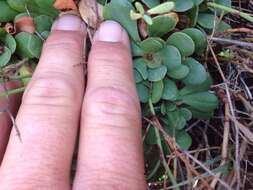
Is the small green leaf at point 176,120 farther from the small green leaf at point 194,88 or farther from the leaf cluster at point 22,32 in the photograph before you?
the leaf cluster at point 22,32

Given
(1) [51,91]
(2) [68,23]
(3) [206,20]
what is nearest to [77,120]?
(1) [51,91]

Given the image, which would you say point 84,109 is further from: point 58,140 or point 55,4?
point 55,4

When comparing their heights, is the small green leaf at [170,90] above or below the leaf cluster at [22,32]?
below

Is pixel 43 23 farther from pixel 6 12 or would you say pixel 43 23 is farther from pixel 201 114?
pixel 201 114

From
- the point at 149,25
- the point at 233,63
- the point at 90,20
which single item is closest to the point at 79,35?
the point at 90,20

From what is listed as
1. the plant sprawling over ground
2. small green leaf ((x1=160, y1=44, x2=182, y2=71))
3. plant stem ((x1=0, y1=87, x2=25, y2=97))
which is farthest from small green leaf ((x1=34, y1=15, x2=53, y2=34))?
small green leaf ((x1=160, y1=44, x2=182, y2=71))

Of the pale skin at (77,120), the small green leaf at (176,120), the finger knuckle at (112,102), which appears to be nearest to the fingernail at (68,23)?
the pale skin at (77,120)

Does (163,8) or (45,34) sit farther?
(45,34)

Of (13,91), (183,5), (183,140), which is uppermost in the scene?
(183,5)
